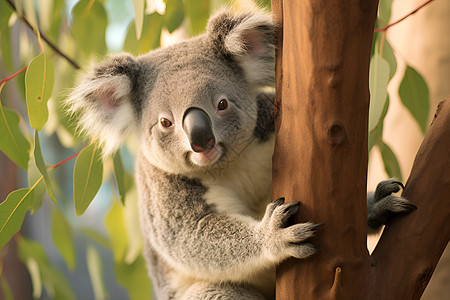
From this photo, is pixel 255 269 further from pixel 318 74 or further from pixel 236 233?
pixel 318 74

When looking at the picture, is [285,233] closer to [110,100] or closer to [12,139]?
[110,100]

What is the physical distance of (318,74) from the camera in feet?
3.54

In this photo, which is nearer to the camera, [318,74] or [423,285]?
[318,74]

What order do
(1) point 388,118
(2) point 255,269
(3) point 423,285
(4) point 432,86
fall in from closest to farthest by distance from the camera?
(3) point 423,285
(2) point 255,269
(4) point 432,86
(1) point 388,118

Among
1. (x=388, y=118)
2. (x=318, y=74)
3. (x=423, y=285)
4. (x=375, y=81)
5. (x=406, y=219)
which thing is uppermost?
(x=388, y=118)

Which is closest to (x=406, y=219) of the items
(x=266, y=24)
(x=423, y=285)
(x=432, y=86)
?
(x=423, y=285)

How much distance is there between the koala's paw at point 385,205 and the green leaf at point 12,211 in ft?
3.54

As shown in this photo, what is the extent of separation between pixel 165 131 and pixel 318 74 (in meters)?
0.53

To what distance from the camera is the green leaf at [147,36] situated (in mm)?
1982

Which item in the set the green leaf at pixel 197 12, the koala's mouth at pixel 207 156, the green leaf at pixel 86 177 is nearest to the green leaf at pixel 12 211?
the green leaf at pixel 86 177

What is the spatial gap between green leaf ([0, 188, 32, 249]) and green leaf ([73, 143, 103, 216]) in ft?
0.49

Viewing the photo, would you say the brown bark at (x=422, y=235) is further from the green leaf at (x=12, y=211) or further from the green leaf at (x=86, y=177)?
the green leaf at (x=12, y=211)

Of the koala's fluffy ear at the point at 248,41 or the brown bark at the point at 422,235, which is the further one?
the koala's fluffy ear at the point at 248,41

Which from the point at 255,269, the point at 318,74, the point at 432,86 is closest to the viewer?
the point at 318,74
